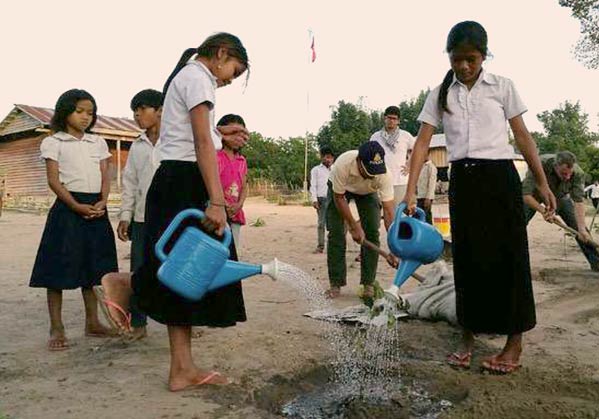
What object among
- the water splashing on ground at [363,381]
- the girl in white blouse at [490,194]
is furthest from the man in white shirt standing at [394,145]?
the girl in white blouse at [490,194]

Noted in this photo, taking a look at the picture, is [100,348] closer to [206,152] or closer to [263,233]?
[206,152]

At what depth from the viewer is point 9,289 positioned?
5297 millimetres

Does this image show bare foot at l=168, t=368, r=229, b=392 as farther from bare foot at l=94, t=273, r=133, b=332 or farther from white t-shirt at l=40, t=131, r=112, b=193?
white t-shirt at l=40, t=131, r=112, b=193

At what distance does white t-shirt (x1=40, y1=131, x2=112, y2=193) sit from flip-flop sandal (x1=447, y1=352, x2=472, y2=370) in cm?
233

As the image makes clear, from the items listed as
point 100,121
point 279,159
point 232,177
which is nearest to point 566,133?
point 279,159

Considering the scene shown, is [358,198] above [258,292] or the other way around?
above

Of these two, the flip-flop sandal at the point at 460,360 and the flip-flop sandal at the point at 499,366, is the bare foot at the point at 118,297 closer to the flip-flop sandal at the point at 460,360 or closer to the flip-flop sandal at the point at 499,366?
the flip-flop sandal at the point at 460,360

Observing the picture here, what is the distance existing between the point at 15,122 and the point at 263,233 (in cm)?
1463

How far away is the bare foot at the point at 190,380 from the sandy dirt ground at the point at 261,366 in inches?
1.7

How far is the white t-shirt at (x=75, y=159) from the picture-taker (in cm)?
346

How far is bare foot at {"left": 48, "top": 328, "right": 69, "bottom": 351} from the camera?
11.0 feet

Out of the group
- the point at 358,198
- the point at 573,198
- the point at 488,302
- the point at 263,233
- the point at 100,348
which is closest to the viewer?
the point at 488,302

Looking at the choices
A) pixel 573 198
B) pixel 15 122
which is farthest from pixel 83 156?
pixel 15 122

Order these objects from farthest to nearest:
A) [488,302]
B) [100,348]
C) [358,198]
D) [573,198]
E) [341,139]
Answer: [341,139]
[573,198]
[358,198]
[100,348]
[488,302]
